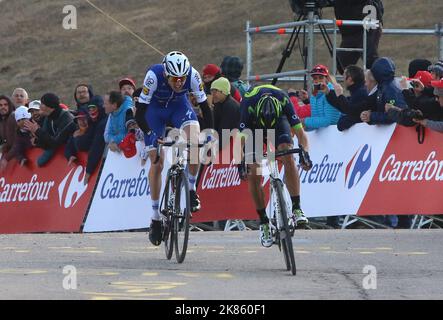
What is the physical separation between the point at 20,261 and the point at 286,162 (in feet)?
8.58

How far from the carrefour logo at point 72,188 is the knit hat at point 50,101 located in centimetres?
107

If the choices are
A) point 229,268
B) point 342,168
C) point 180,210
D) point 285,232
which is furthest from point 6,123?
point 285,232

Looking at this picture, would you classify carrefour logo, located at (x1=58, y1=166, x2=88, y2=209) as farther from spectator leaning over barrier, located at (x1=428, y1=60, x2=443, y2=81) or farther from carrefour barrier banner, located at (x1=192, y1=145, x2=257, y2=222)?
spectator leaning over barrier, located at (x1=428, y1=60, x2=443, y2=81)

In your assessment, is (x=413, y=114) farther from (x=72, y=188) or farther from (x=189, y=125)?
(x=72, y=188)

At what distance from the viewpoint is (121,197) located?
1933 centimetres

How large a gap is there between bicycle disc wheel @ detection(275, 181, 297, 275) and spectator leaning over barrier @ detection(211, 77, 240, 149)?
6296mm

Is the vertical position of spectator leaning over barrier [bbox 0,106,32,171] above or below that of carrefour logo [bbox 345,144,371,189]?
above

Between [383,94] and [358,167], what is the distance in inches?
37.8

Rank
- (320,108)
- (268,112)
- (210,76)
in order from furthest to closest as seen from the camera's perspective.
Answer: (210,76), (320,108), (268,112)

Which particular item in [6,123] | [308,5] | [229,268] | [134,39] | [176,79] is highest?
[134,39]

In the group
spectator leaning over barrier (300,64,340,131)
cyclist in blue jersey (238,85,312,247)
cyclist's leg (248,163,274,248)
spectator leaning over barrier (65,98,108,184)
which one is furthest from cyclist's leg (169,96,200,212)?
spectator leaning over barrier (65,98,108,184)

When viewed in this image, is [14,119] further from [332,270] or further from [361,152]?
[332,270]

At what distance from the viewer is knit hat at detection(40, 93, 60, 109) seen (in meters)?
20.3

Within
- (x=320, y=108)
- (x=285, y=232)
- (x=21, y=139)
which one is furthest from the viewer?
(x=21, y=139)
